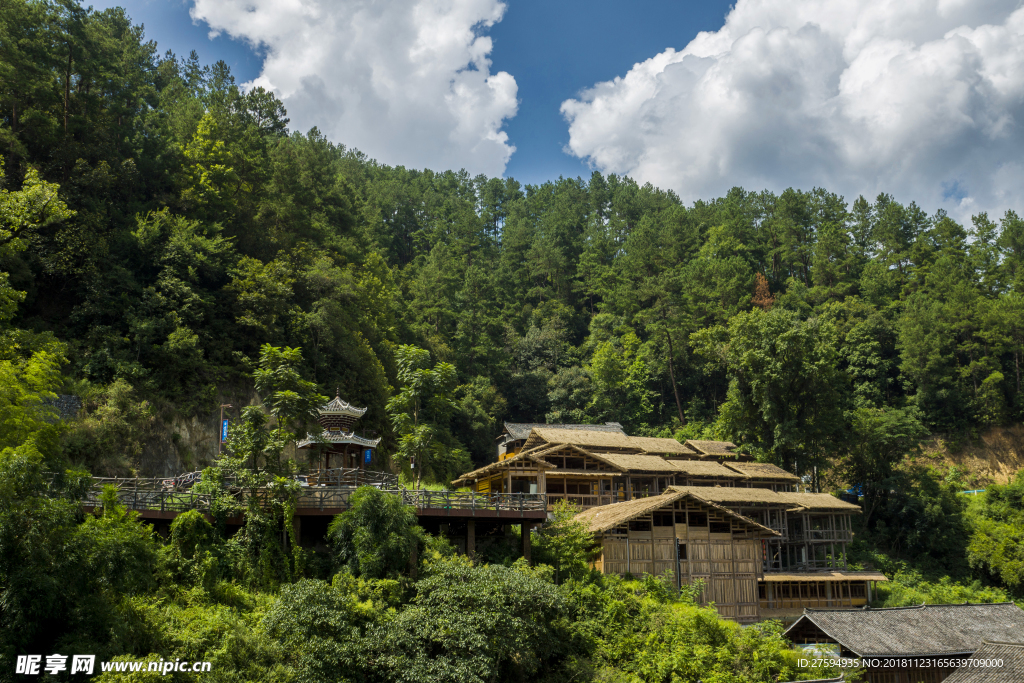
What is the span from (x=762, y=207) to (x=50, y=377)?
74881 millimetres

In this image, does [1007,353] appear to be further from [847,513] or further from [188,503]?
[188,503]

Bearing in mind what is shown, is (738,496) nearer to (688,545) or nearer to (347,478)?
(688,545)

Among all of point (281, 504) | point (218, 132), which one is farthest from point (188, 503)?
point (218, 132)

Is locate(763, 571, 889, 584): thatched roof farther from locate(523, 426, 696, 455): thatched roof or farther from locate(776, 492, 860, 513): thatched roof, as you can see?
locate(523, 426, 696, 455): thatched roof

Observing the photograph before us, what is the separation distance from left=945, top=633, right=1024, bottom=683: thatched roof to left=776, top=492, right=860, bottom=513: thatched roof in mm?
14144

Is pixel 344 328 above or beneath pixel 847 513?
above

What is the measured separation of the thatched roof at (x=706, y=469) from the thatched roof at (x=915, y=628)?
43.7 feet

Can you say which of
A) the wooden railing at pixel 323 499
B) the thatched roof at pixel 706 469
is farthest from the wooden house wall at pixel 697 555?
the thatched roof at pixel 706 469

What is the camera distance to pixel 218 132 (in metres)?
46.3

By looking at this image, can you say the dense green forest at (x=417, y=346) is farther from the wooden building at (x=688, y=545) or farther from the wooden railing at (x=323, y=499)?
the wooden building at (x=688, y=545)

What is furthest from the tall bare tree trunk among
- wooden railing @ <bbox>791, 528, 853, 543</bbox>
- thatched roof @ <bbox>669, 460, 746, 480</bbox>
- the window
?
the window

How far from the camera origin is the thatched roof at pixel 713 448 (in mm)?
47094

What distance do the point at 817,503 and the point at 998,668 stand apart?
16.8m

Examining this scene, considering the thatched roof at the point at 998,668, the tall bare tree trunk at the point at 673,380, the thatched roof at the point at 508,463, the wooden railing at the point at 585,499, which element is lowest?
the thatched roof at the point at 998,668
